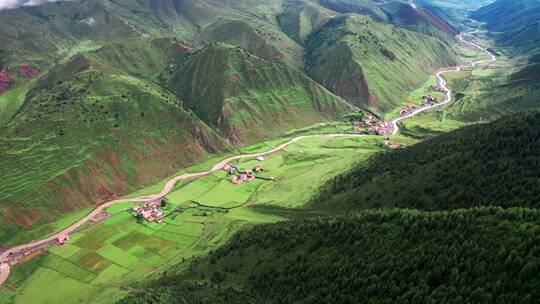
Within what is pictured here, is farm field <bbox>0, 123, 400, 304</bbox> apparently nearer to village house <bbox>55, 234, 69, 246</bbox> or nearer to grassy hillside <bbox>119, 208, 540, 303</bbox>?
village house <bbox>55, 234, 69, 246</bbox>

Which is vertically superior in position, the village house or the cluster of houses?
the cluster of houses

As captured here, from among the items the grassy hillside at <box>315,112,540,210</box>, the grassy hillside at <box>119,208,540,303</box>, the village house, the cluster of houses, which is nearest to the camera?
the grassy hillside at <box>119,208,540,303</box>

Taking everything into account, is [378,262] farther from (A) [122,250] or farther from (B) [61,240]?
(B) [61,240]

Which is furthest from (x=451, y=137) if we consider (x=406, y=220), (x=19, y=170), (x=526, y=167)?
(x=19, y=170)

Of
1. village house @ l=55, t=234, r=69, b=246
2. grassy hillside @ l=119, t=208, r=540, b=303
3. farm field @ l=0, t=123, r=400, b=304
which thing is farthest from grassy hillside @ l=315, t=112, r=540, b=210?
village house @ l=55, t=234, r=69, b=246

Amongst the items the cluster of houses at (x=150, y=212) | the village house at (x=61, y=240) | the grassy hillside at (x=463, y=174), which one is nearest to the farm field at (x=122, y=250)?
the village house at (x=61, y=240)

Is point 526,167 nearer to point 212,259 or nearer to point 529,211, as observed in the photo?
point 529,211

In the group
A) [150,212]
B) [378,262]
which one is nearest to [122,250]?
[150,212]
